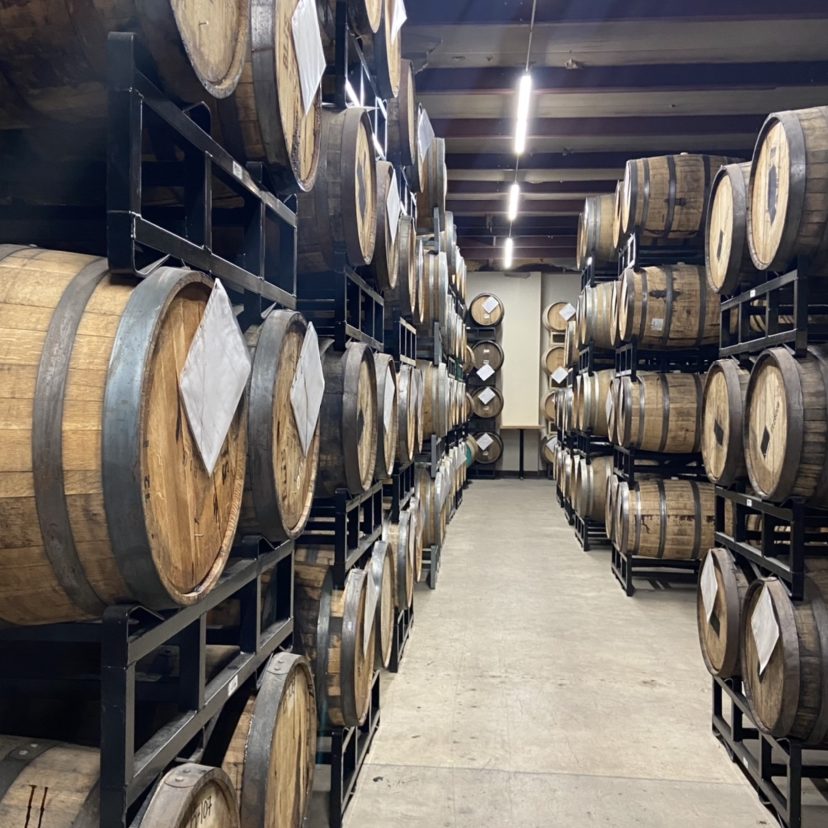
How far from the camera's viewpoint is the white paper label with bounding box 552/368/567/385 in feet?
51.7

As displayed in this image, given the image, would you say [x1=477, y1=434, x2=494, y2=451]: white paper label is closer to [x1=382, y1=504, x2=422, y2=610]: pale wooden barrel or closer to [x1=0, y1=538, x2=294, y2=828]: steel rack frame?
[x1=382, y1=504, x2=422, y2=610]: pale wooden barrel

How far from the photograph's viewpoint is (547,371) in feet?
53.4

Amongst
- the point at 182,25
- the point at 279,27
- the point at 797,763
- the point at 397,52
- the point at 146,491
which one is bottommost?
the point at 797,763

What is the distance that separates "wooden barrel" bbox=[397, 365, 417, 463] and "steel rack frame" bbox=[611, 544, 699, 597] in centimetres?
272

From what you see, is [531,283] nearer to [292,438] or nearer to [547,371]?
[547,371]

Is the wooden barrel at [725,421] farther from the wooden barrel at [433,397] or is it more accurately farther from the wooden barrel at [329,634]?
the wooden barrel at [433,397]

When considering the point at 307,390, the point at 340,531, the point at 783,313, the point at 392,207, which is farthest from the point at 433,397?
the point at 307,390

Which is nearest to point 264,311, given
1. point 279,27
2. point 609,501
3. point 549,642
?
point 279,27

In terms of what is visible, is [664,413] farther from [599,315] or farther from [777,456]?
[777,456]

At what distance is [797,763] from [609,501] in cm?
458

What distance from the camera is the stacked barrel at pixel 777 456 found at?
3057 mm

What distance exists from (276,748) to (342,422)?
1345 mm

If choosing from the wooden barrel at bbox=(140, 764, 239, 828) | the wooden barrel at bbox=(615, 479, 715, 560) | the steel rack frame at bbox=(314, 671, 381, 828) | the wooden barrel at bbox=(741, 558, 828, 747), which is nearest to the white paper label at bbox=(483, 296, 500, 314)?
the wooden barrel at bbox=(615, 479, 715, 560)

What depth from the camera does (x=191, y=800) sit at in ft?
4.93
